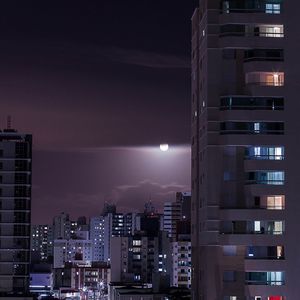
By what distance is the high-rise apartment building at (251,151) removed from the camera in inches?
1235

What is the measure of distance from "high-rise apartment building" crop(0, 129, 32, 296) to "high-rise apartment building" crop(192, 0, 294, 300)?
29459mm

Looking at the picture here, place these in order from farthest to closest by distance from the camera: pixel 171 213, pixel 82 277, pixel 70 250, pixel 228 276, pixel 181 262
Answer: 1. pixel 70 250
2. pixel 171 213
3. pixel 82 277
4. pixel 181 262
5. pixel 228 276

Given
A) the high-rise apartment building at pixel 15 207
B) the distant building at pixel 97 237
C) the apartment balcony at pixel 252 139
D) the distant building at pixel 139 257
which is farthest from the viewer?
the distant building at pixel 97 237

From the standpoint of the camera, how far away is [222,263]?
3159 cm

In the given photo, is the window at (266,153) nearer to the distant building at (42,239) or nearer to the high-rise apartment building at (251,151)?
the high-rise apartment building at (251,151)

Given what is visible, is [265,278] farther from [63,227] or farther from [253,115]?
[63,227]

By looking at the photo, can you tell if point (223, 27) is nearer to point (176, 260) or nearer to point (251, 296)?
point (251, 296)

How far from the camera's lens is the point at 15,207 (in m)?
60.3

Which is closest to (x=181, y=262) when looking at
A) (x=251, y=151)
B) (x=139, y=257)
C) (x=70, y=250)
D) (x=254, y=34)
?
(x=139, y=257)

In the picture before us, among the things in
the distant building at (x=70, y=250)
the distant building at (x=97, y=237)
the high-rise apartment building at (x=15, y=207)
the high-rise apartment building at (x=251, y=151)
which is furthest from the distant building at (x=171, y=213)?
the high-rise apartment building at (x=251, y=151)

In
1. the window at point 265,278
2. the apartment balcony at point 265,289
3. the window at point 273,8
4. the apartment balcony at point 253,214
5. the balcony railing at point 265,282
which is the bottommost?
the apartment balcony at point 265,289

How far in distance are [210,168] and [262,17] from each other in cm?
523

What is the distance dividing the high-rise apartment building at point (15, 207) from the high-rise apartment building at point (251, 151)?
96.7ft

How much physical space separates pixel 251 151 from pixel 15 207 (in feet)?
101
